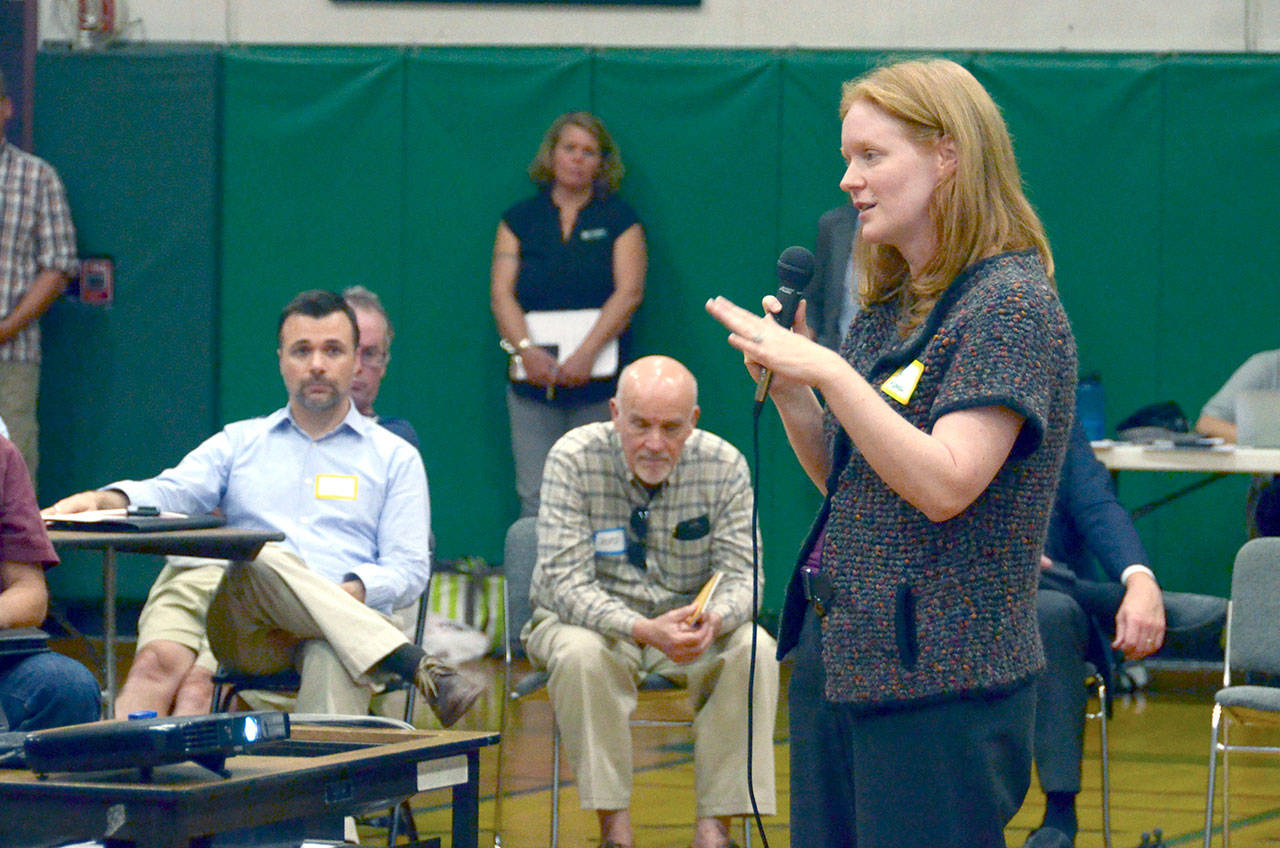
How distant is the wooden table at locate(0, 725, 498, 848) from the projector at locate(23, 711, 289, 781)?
24mm

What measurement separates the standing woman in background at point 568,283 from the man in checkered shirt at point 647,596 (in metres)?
2.26

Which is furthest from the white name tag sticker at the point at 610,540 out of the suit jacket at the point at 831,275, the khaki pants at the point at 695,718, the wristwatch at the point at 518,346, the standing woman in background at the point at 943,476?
the wristwatch at the point at 518,346

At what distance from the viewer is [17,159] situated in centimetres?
650

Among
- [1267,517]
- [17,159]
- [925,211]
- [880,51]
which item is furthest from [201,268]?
[925,211]

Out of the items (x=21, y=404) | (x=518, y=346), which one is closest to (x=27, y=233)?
(x=21, y=404)

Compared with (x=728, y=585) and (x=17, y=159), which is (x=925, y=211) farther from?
(x=17, y=159)

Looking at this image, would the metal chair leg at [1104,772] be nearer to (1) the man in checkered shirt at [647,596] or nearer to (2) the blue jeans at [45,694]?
(1) the man in checkered shirt at [647,596]

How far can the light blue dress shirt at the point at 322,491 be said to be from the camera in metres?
3.98

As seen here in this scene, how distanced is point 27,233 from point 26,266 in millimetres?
142

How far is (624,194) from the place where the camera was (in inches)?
268

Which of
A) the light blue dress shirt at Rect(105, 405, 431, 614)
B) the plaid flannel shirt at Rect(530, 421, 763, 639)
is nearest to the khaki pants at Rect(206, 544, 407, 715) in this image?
the light blue dress shirt at Rect(105, 405, 431, 614)

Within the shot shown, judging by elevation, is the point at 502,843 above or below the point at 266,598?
below

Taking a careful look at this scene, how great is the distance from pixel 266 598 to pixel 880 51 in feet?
14.3

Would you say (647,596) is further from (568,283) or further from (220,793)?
(568,283)
